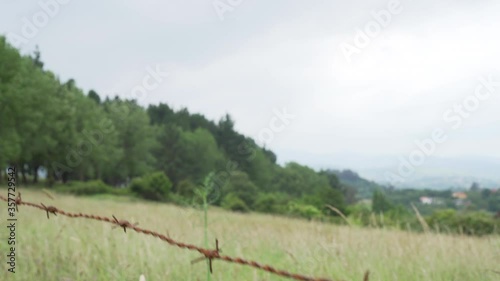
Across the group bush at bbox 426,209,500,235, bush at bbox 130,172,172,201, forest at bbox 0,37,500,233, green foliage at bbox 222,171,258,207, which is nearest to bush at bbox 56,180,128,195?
forest at bbox 0,37,500,233

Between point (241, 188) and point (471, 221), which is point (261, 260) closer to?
point (471, 221)

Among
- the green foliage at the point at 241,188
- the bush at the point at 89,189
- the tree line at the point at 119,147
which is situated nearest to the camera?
the tree line at the point at 119,147

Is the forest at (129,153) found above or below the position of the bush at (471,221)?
above

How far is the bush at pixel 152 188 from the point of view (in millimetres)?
42156

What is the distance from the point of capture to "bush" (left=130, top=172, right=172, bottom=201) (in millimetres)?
42156

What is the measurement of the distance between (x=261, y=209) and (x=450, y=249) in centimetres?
3653

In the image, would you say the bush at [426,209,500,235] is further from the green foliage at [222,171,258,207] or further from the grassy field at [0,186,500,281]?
the green foliage at [222,171,258,207]

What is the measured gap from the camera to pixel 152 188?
42000 mm

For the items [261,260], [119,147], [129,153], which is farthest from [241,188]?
[261,260]

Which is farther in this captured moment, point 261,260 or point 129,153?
point 129,153

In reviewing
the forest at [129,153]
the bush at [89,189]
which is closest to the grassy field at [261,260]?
the forest at [129,153]

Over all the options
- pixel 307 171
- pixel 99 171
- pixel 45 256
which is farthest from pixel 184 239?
pixel 307 171

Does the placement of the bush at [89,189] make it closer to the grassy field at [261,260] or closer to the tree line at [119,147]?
the tree line at [119,147]

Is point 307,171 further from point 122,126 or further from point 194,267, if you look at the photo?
point 194,267
